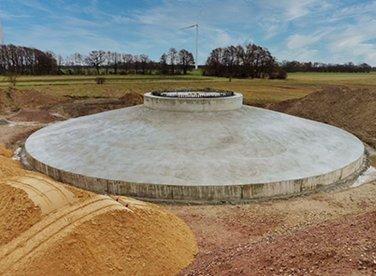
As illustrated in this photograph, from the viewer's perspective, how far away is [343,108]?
3697 cm

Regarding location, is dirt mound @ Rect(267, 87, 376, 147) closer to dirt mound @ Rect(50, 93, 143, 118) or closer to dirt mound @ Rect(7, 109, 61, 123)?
dirt mound @ Rect(50, 93, 143, 118)

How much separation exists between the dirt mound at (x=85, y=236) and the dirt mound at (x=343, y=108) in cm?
2252

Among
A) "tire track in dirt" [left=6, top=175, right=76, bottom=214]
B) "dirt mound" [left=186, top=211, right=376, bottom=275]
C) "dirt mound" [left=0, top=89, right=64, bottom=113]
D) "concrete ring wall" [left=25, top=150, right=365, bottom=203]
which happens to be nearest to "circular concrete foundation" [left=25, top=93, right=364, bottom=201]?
"concrete ring wall" [left=25, top=150, right=365, bottom=203]

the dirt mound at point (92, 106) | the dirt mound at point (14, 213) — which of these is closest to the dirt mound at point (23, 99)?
the dirt mound at point (92, 106)

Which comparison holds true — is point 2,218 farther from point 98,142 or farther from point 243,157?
point 243,157

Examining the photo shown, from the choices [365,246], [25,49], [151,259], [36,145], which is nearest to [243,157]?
[151,259]

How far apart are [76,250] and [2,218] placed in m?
3.51

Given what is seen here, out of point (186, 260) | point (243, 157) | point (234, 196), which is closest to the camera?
point (186, 260)

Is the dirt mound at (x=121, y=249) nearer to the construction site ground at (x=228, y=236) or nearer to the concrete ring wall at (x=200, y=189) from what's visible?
the construction site ground at (x=228, y=236)

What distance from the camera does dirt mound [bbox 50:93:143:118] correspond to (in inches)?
1660

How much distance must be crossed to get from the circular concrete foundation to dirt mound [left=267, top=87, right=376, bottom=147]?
380 inches

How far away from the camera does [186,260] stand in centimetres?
1048

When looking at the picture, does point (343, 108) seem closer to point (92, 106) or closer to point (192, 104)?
point (192, 104)

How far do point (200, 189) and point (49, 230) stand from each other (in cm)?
686
